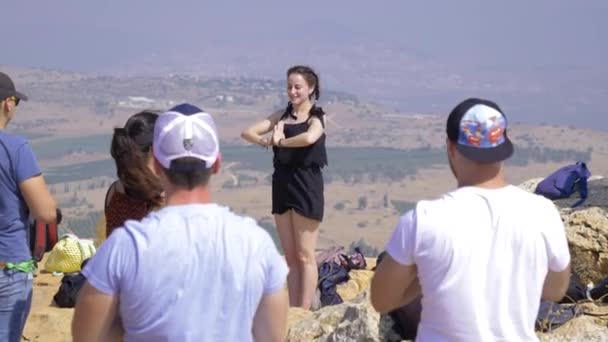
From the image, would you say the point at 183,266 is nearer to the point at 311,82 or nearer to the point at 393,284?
the point at 393,284

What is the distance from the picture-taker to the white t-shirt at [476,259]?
3016mm

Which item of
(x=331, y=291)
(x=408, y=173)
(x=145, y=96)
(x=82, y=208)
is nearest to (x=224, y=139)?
(x=408, y=173)

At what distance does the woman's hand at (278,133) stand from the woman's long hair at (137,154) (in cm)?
270

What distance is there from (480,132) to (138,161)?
1.48 m

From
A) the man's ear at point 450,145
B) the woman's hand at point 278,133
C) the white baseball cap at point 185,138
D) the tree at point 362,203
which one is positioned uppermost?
the white baseball cap at point 185,138

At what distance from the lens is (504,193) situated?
3.12 metres

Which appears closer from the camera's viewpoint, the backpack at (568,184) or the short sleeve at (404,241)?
the short sleeve at (404,241)

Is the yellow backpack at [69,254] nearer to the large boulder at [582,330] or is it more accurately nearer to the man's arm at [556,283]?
the large boulder at [582,330]

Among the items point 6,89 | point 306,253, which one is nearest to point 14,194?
point 6,89

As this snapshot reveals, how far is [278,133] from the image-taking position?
6.67m

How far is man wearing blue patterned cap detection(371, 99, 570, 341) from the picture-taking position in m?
3.02

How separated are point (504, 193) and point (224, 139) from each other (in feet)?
413

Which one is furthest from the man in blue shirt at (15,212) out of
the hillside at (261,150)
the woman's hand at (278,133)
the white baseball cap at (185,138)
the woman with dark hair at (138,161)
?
the hillside at (261,150)

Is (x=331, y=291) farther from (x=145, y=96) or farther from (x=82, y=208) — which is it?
(x=145, y=96)
